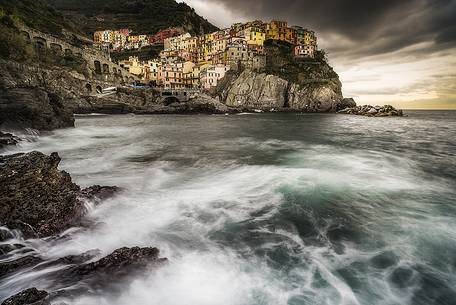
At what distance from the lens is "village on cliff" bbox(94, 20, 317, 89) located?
9794cm

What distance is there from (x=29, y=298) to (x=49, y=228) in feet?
9.33

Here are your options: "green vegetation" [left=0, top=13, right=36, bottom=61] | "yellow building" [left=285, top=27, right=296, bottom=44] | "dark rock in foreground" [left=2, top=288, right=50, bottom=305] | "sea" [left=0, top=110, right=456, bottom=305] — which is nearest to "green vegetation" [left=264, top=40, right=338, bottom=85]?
"yellow building" [left=285, top=27, right=296, bottom=44]

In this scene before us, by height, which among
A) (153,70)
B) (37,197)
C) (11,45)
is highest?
(153,70)

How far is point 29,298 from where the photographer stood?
4113 mm

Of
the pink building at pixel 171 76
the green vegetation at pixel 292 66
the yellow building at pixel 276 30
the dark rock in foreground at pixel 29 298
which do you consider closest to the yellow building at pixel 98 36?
the pink building at pixel 171 76

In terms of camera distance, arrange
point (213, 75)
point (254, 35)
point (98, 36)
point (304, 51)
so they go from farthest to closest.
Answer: point (98, 36), point (304, 51), point (254, 35), point (213, 75)

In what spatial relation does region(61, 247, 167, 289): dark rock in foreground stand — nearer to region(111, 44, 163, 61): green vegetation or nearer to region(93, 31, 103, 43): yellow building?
region(111, 44, 163, 61): green vegetation

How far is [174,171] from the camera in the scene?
13.6 m

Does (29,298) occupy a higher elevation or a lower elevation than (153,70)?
lower

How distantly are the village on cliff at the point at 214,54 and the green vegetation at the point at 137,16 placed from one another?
40703mm

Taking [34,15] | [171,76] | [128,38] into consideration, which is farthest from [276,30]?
[34,15]

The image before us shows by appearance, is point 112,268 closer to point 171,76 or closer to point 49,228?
point 49,228

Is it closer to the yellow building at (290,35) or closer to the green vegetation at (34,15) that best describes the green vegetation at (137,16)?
the green vegetation at (34,15)

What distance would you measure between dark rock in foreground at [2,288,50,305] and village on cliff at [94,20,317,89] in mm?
96078
